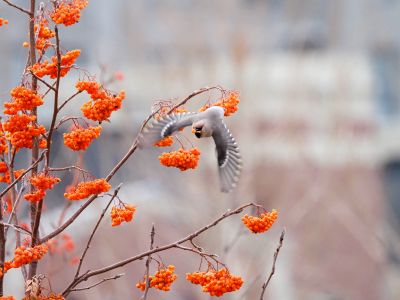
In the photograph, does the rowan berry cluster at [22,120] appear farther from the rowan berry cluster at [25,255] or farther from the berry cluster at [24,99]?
the rowan berry cluster at [25,255]

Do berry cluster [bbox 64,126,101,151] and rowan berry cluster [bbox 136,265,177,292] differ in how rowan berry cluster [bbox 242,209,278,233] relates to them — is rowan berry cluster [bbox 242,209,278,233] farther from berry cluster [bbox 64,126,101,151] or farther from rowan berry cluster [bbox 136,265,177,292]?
berry cluster [bbox 64,126,101,151]

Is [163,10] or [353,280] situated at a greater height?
[163,10]

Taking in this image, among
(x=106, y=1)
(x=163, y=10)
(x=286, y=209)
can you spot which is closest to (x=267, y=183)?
(x=286, y=209)

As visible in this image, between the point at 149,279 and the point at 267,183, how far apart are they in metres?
8.01

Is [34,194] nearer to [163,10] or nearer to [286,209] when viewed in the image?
[163,10]

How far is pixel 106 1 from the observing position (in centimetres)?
1177

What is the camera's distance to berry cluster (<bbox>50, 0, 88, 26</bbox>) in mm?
2559

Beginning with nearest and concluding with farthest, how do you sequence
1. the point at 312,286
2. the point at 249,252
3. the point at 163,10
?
the point at 249,252, the point at 163,10, the point at 312,286

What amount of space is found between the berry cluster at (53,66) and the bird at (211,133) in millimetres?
319

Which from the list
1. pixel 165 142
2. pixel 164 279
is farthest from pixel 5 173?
pixel 164 279

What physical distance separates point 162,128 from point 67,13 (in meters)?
0.48

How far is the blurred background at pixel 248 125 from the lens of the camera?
9.60 m

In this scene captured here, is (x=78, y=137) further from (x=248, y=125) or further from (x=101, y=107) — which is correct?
(x=248, y=125)

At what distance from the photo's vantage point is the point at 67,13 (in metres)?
2.57
